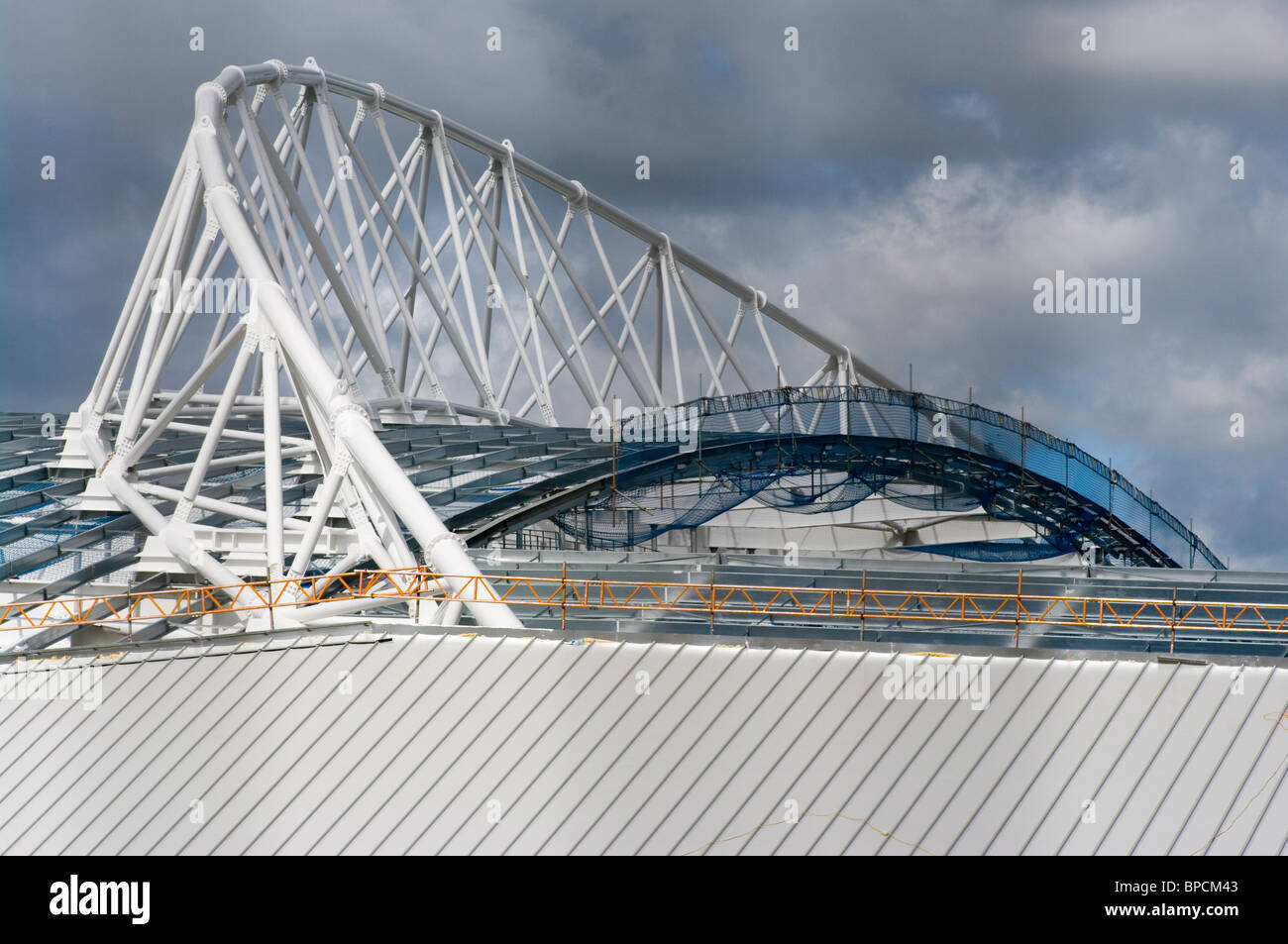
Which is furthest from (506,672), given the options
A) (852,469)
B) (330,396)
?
(852,469)

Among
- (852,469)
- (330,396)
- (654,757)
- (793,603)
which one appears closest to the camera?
(654,757)

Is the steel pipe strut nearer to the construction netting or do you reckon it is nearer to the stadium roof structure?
the stadium roof structure

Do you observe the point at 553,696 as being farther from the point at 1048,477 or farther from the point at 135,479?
the point at 1048,477

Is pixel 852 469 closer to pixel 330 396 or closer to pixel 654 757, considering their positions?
pixel 330 396

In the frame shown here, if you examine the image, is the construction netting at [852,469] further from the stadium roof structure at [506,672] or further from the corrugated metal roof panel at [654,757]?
the corrugated metal roof panel at [654,757]

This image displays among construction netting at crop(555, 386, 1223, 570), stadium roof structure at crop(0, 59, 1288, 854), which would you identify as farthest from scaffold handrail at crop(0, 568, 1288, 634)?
construction netting at crop(555, 386, 1223, 570)

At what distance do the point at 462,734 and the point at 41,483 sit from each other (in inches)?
1075

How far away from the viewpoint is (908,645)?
84.5 feet

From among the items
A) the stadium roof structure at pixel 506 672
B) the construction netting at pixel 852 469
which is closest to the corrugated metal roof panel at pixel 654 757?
the stadium roof structure at pixel 506 672

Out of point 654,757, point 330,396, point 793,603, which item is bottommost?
point 654,757

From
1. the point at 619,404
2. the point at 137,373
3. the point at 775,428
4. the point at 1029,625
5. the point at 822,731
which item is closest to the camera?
the point at 822,731

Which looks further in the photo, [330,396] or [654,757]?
[330,396]
